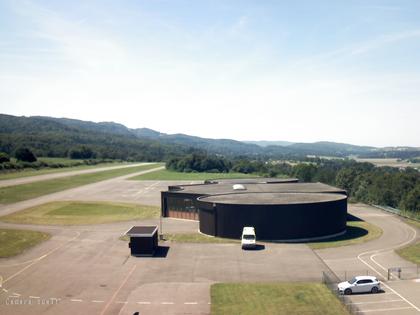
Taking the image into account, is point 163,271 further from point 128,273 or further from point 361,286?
point 361,286

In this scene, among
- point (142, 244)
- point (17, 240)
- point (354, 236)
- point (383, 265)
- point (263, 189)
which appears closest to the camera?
point (383, 265)

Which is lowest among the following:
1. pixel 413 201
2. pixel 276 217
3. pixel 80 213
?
pixel 80 213

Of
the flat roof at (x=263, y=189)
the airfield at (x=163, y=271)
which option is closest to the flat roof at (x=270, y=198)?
the flat roof at (x=263, y=189)

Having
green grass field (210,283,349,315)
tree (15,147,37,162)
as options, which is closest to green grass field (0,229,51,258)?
green grass field (210,283,349,315)

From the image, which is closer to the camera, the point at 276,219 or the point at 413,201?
the point at 276,219

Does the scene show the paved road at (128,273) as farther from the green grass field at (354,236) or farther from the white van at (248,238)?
the green grass field at (354,236)

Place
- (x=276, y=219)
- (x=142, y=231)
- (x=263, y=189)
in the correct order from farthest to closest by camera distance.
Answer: (x=263, y=189) < (x=276, y=219) < (x=142, y=231)

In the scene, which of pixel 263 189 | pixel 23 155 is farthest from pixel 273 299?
Result: pixel 23 155

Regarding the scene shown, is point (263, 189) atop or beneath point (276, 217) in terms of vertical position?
atop
